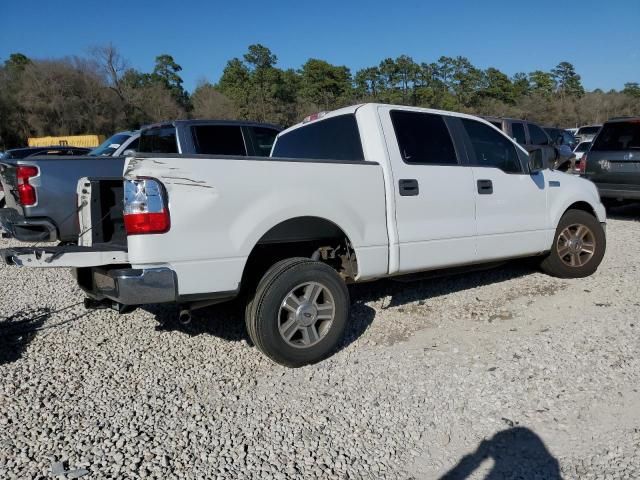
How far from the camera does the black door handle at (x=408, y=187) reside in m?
4.01

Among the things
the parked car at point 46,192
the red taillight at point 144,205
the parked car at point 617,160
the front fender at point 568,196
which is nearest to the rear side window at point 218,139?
the parked car at point 46,192

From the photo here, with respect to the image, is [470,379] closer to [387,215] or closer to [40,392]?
[387,215]

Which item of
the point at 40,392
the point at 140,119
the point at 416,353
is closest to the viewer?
the point at 40,392

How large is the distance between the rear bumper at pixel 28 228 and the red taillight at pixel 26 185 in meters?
0.21

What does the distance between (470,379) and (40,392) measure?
2.95m

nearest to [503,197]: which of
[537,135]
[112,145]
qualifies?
[112,145]

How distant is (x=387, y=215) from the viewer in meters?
3.94

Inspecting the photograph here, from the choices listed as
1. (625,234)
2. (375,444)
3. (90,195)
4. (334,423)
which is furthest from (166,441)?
(625,234)

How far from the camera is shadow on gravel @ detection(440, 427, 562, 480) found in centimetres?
243

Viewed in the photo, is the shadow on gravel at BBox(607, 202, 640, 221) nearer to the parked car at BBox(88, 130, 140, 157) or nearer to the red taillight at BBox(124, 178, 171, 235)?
the parked car at BBox(88, 130, 140, 157)

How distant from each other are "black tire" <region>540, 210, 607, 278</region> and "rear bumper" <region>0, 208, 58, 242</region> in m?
5.75

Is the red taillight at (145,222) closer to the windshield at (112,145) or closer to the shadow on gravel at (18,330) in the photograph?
the shadow on gravel at (18,330)

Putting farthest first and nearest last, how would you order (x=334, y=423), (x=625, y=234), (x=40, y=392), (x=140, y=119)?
1. (x=140, y=119)
2. (x=625, y=234)
3. (x=40, y=392)
4. (x=334, y=423)

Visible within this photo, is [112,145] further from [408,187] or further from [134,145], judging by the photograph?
[408,187]
